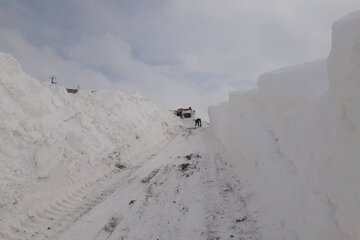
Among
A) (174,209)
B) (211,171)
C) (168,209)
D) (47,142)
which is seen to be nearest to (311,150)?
(174,209)

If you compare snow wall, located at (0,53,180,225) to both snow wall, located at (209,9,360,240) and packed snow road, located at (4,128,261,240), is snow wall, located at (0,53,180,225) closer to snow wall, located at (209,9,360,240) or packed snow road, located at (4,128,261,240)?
packed snow road, located at (4,128,261,240)

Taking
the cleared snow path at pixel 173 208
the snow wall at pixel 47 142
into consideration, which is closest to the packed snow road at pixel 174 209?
the cleared snow path at pixel 173 208

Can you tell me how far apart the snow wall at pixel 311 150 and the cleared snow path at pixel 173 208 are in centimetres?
62

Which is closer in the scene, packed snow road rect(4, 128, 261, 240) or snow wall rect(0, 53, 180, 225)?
packed snow road rect(4, 128, 261, 240)

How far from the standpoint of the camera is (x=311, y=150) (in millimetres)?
6715

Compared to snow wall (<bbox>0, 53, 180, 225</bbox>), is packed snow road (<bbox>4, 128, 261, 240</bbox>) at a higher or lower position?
lower

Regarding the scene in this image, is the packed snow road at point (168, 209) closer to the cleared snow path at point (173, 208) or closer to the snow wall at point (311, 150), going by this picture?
the cleared snow path at point (173, 208)

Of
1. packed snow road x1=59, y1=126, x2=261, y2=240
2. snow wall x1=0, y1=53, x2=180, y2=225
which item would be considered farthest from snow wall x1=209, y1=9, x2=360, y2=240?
snow wall x1=0, y1=53, x2=180, y2=225

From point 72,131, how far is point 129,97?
13.5 meters

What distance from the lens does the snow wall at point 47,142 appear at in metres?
10.0

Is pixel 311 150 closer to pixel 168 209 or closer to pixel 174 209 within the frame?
pixel 174 209

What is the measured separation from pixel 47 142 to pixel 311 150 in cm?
875

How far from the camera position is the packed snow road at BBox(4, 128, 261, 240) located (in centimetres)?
785

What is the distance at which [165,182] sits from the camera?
455 inches
